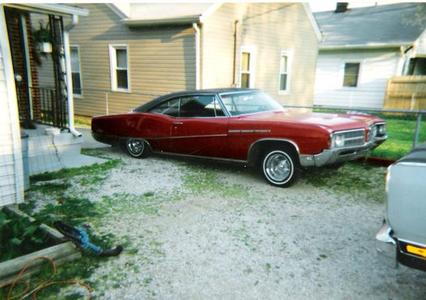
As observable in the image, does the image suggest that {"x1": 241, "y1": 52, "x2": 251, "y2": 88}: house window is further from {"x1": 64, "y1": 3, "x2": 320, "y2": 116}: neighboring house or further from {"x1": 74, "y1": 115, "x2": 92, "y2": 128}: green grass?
{"x1": 74, "y1": 115, "x2": 92, "y2": 128}: green grass

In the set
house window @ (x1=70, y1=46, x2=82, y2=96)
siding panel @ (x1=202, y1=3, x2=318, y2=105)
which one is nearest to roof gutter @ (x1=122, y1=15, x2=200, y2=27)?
siding panel @ (x1=202, y1=3, x2=318, y2=105)

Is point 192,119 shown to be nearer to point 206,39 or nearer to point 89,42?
point 206,39

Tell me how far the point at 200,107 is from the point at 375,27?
49.6ft

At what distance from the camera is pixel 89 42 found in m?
12.4

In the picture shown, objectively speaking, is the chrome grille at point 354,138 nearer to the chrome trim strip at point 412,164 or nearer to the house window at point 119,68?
the chrome trim strip at point 412,164

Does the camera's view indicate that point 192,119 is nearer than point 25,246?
No

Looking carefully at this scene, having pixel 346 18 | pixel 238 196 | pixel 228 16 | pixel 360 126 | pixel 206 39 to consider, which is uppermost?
pixel 346 18

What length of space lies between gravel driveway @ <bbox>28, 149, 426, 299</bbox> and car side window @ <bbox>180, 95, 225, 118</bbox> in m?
1.08

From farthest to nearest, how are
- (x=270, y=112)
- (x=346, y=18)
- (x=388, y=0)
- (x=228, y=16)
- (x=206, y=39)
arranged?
(x=346, y=18), (x=388, y=0), (x=228, y=16), (x=206, y=39), (x=270, y=112)

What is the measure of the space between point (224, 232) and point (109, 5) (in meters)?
9.99

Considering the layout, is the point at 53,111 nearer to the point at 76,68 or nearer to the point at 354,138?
the point at 354,138

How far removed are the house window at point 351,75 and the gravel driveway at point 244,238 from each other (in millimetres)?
12342

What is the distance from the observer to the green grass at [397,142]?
23.2 feet

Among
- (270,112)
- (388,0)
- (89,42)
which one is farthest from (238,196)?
(388,0)
